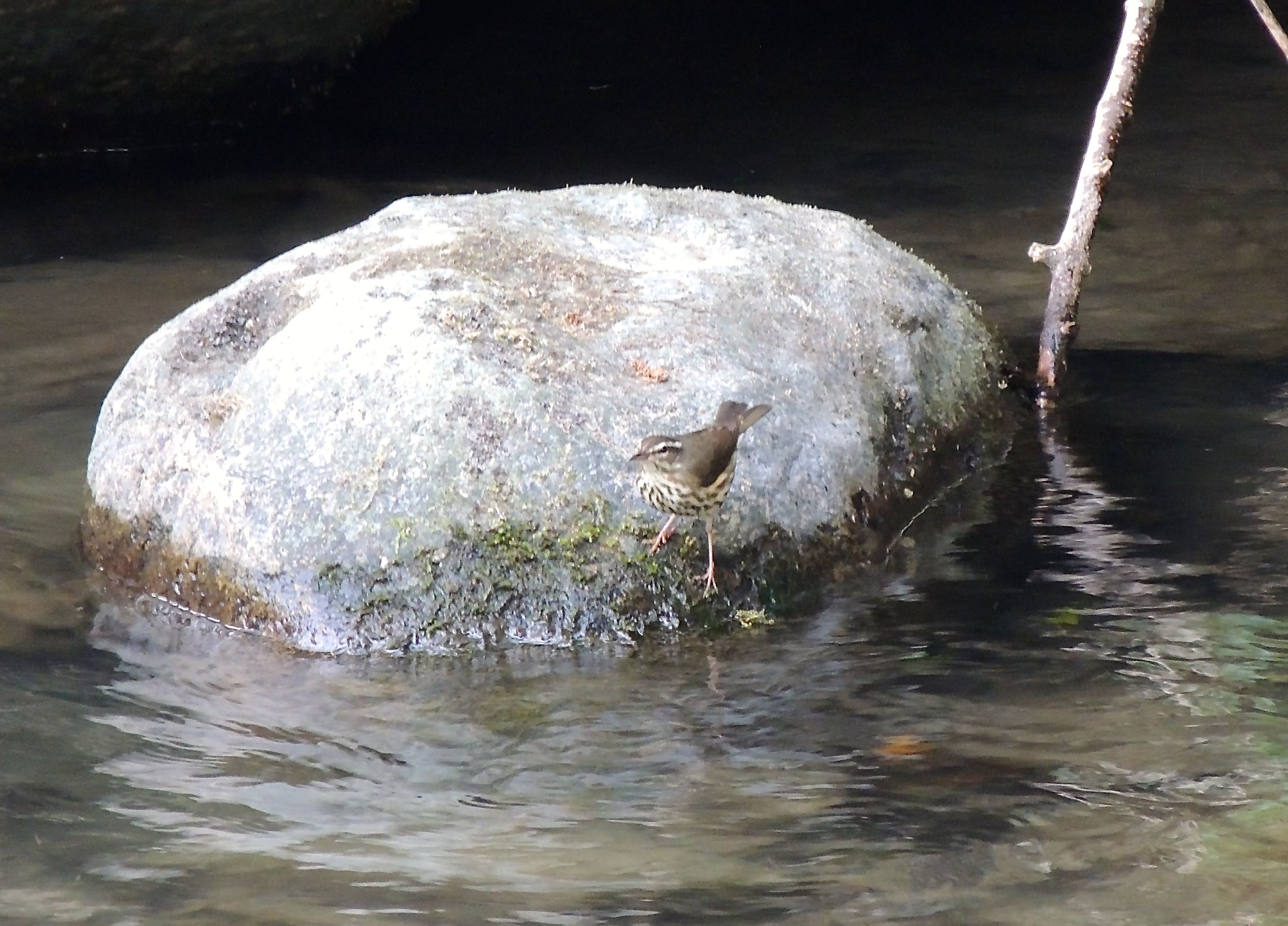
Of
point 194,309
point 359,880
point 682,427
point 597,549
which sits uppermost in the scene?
point 194,309

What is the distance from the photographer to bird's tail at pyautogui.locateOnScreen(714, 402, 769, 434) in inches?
180

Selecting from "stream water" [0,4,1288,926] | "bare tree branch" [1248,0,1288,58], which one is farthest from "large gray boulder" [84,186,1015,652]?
"bare tree branch" [1248,0,1288,58]

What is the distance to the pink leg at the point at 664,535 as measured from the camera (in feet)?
15.2

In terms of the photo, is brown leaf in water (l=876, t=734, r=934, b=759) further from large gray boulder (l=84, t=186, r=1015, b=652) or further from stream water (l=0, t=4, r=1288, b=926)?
large gray boulder (l=84, t=186, r=1015, b=652)

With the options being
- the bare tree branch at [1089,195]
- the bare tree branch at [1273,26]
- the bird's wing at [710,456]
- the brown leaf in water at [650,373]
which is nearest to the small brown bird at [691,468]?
the bird's wing at [710,456]

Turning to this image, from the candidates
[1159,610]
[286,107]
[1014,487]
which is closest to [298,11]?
[286,107]

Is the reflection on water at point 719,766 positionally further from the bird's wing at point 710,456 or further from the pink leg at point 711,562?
the bird's wing at point 710,456

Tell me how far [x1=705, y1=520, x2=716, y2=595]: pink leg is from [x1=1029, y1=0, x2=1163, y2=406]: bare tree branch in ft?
8.43

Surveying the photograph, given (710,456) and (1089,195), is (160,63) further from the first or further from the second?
(710,456)

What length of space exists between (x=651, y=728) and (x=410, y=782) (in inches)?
26.3

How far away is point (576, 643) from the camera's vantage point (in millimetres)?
4598

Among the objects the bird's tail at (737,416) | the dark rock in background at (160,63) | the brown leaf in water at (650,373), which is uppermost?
the dark rock in background at (160,63)

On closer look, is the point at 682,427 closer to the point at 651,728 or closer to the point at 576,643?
the point at 576,643

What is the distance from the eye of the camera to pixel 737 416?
4.62 m
